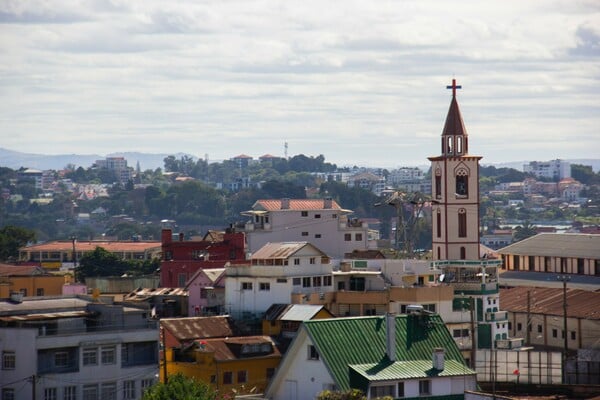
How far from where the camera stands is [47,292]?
10294cm

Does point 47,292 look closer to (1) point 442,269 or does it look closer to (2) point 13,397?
(1) point 442,269

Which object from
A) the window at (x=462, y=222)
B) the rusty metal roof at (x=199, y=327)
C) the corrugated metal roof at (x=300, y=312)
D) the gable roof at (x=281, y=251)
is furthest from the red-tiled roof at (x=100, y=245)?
the corrugated metal roof at (x=300, y=312)

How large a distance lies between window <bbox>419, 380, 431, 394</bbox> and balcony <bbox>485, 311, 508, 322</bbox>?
2396 centimetres

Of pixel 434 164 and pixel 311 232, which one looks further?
pixel 311 232

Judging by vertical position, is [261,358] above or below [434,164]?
below

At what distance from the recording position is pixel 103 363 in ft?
202

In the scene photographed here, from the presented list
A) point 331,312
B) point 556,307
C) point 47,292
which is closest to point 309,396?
point 331,312

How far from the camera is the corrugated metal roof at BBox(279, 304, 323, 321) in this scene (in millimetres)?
70625

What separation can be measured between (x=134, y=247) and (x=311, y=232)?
61334 mm

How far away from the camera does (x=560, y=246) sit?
113m

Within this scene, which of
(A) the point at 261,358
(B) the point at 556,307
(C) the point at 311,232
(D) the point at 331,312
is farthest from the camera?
(C) the point at 311,232

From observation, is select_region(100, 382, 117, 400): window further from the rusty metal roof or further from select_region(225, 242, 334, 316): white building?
select_region(225, 242, 334, 316): white building

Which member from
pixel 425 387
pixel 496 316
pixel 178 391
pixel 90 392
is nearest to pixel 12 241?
pixel 496 316

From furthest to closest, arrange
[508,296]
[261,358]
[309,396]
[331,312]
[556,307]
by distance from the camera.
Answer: [508,296] < [556,307] < [331,312] < [261,358] < [309,396]
